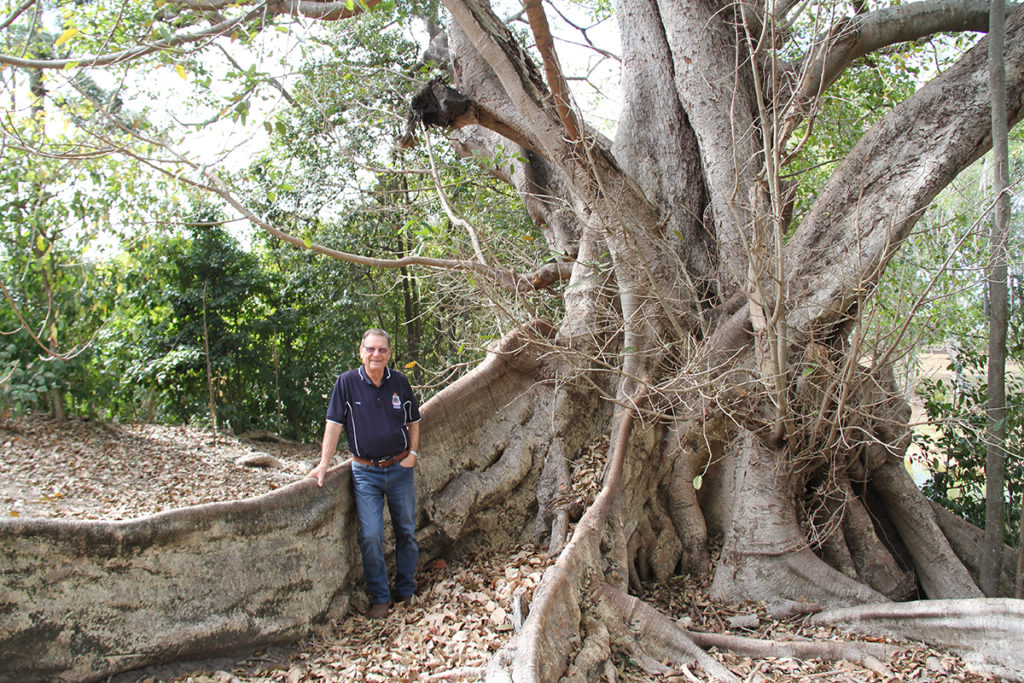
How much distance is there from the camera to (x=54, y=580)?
3543mm

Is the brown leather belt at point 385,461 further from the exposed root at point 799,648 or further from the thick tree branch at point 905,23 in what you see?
the thick tree branch at point 905,23

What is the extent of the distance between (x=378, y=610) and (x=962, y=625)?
3.45m

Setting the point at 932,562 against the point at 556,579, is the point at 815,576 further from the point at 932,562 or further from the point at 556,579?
the point at 556,579

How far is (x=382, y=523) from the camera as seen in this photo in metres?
4.42

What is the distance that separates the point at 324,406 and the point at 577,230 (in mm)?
5814

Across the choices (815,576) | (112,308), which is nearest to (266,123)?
(815,576)

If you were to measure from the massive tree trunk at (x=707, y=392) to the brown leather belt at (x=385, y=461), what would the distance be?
0.25 m

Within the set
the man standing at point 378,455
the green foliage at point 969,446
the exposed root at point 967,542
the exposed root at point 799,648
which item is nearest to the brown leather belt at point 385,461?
the man standing at point 378,455

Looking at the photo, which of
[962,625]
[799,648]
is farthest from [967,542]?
[799,648]

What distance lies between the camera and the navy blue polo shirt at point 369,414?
438cm

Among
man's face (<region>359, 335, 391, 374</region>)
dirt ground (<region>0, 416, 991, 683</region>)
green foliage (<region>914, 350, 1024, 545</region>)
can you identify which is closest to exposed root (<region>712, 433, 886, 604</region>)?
dirt ground (<region>0, 416, 991, 683</region>)

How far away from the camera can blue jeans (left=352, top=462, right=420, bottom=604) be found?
4.39 meters

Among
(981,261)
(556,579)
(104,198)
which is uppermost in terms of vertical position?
(104,198)

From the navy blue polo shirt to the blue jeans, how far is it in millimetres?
139
